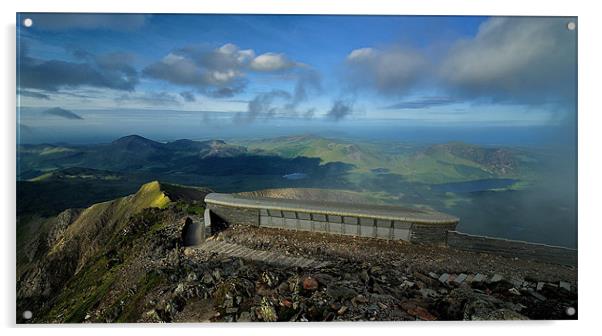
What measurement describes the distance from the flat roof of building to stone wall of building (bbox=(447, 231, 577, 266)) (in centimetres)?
18

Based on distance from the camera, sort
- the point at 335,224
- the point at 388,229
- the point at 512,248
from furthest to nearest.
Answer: the point at 335,224 < the point at 388,229 < the point at 512,248

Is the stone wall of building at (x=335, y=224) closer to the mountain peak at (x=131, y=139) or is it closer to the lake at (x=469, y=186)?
the lake at (x=469, y=186)

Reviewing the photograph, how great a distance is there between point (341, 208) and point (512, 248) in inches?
58.9

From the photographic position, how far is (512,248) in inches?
122

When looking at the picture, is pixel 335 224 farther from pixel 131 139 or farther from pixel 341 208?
pixel 131 139

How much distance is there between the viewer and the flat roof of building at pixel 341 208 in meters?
3.20

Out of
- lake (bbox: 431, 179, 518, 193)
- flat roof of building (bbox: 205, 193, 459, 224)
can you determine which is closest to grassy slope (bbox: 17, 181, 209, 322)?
flat roof of building (bbox: 205, 193, 459, 224)

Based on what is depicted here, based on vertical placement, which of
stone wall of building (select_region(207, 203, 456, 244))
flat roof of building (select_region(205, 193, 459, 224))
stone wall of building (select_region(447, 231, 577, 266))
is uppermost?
flat roof of building (select_region(205, 193, 459, 224))

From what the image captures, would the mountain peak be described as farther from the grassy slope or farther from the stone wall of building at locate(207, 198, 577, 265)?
the stone wall of building at locate(207, 198, 577, 265)

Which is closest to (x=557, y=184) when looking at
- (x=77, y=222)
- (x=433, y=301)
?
(x=433, y=301)

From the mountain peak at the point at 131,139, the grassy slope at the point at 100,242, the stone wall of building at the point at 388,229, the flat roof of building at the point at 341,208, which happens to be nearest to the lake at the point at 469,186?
the flat roof of building at the point at 341,208

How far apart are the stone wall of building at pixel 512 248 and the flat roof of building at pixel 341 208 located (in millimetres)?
184

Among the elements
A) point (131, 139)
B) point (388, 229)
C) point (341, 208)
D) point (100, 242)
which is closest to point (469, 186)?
point (388, 229)

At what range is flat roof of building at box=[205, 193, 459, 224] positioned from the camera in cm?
320
